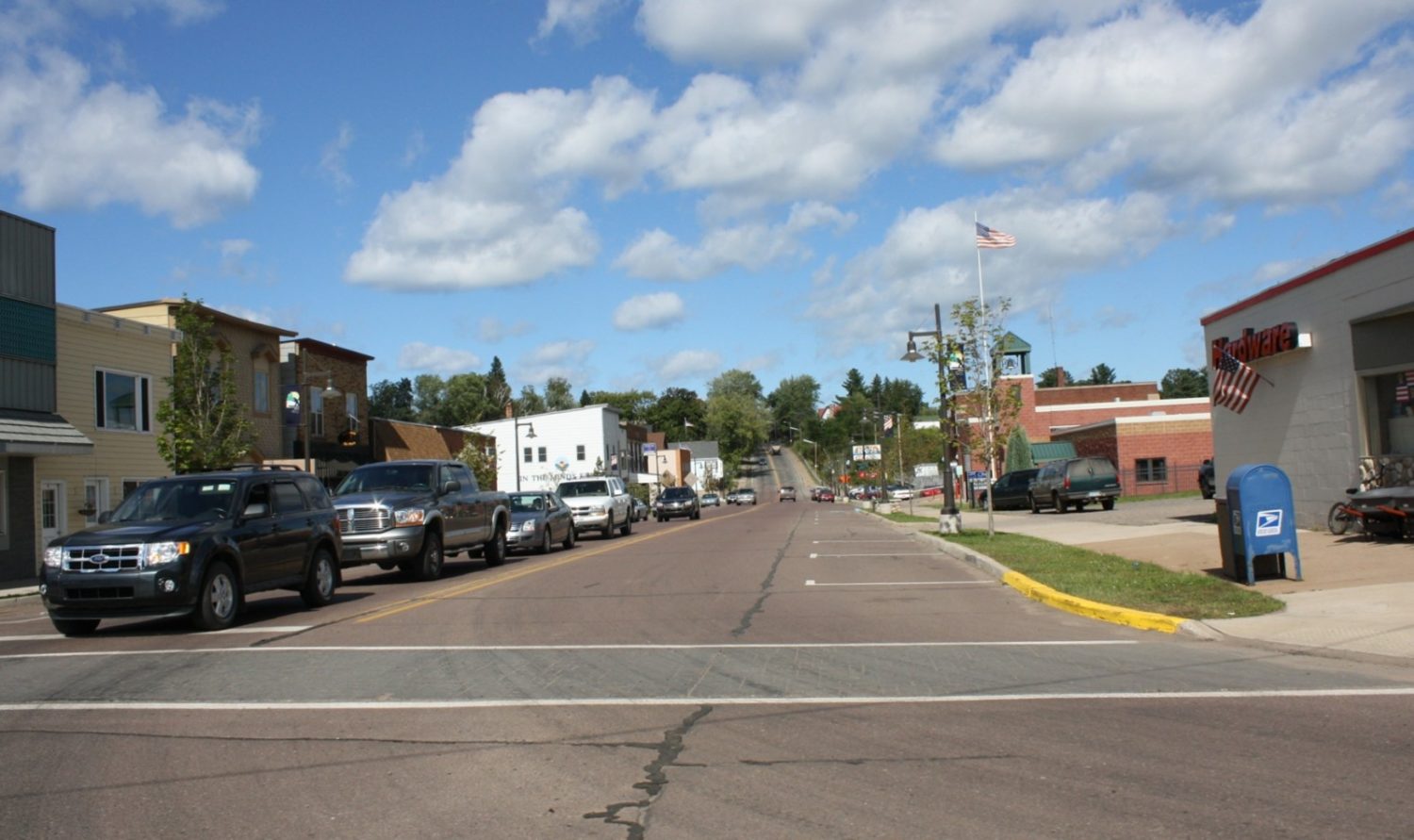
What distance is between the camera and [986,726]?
750 cm

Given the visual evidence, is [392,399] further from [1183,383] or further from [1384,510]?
[1384,510]

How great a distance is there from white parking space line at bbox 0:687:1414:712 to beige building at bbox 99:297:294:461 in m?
29.3

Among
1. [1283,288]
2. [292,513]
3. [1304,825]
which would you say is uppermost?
[1283,288]

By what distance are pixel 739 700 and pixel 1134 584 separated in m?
8.03

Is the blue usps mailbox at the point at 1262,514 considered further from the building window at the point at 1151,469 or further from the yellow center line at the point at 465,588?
the building window at the point at 1151,469

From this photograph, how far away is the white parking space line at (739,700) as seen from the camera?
27.5 ft

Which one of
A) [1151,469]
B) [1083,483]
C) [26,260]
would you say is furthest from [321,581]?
[1151,469]

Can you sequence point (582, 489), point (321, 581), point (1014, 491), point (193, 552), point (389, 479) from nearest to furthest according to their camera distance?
point (193, 552), point (321, 581), point (389, 479), point (582, 489), point (1014, 491)

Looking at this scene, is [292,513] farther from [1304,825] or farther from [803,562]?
→ [1304,825]

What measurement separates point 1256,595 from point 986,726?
273 inches

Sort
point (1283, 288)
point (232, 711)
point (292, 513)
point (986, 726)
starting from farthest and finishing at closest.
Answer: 1. point (1283, 288)
2. point (292, 513)
3. point (232, 711)
4. point (986, 726)

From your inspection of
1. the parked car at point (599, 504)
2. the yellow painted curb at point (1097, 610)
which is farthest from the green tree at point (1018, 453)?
the yellow painted curb at point (1097, 610)

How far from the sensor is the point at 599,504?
34219 mm

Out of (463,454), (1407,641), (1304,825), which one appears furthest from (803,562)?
(463,454)
